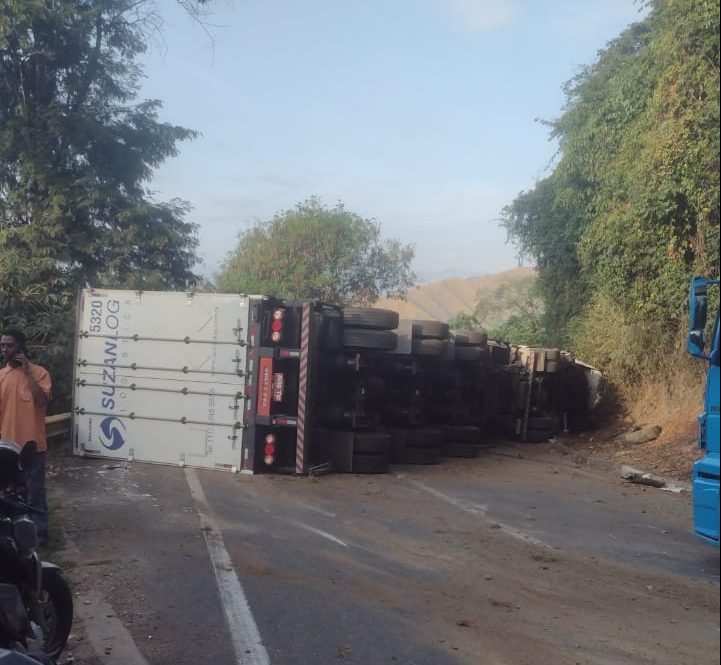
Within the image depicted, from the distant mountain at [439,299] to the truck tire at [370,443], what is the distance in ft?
90.6

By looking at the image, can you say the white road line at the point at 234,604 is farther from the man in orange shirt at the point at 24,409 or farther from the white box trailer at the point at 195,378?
the white box trailer at the point at 195,378

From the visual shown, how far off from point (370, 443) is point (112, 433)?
12.5 feet

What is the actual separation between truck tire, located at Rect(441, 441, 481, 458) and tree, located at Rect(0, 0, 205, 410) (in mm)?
7435

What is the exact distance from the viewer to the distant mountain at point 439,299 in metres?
41.7

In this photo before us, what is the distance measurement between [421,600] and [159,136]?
15.1m

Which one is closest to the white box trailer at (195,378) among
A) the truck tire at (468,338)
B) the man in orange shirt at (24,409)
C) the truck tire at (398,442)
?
the truck tire at (398,442)

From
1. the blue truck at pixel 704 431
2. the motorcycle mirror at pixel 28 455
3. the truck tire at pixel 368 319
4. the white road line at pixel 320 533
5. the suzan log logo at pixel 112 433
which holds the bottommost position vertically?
the white road line at pixel 320 533

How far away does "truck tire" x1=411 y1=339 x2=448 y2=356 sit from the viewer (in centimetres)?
1224

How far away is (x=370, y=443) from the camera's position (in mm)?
11414

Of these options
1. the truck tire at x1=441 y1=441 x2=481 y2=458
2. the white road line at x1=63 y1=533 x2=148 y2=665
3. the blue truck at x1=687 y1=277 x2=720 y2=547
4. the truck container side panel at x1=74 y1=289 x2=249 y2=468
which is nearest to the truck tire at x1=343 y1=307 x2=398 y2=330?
the truck container side panel at x1=74 y1=289 x2=249 y2=468

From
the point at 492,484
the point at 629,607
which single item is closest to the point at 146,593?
the point at 629,607

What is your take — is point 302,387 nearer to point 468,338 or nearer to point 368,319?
point 368,319

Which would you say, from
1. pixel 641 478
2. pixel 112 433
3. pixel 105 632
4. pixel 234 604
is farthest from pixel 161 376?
pixel 641 478

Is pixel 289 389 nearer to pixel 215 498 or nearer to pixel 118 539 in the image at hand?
pixel 215 498
